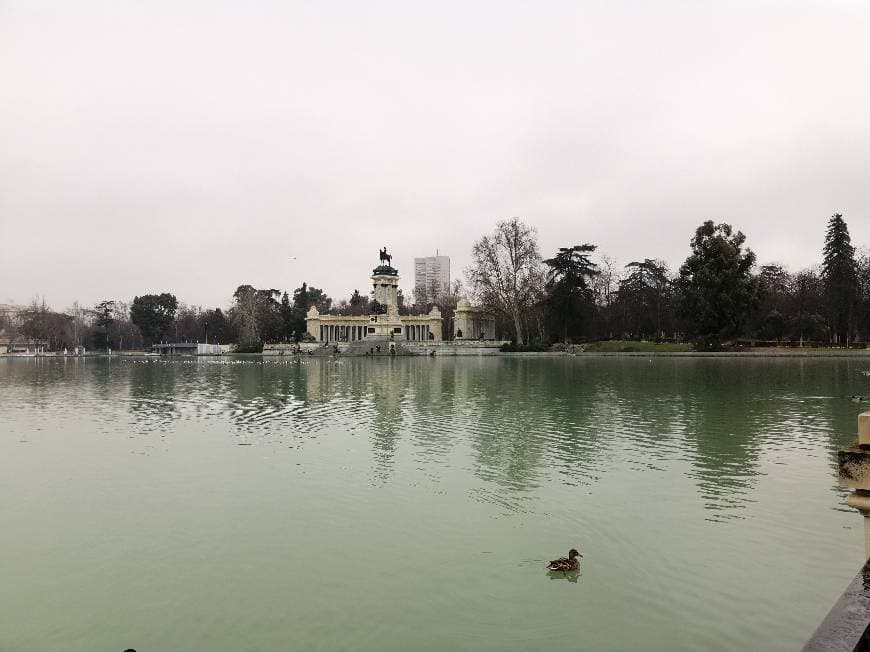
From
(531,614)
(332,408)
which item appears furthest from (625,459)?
(332,408)

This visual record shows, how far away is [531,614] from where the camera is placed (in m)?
5.83

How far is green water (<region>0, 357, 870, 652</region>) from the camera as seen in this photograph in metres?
5.64

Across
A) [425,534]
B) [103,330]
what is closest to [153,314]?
[103,330]

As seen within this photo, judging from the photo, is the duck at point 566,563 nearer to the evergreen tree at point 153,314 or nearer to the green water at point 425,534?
the green water at point 425,534

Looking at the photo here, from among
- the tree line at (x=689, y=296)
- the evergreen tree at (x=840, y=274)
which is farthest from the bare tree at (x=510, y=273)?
the evergreen tree at (x=840, y=274)

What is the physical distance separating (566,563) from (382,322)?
7479 cm

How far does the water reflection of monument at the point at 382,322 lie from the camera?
266 feet

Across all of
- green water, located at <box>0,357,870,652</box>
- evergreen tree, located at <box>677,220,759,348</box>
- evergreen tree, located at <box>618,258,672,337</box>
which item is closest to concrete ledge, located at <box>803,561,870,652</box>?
green water, located at <box>0,357,870,652</box>

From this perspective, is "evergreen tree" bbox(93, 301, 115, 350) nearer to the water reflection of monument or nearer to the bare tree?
the water reflection of monument

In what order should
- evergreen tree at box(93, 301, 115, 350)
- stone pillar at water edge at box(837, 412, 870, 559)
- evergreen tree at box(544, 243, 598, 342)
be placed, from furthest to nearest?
1. evergreen tree at box(93, 301, 115, 350)
2. evergreen tree at box(544, 243, 598, 342)
3. stone pillar at water edge at box(837, 412, 870, 559)

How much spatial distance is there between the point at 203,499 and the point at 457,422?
333 inches

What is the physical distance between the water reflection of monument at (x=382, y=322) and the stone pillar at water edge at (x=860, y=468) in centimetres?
7088

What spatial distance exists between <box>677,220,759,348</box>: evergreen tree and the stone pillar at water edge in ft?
183

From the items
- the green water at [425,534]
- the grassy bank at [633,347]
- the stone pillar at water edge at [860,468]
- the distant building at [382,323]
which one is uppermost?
the distant building at [382,323]
